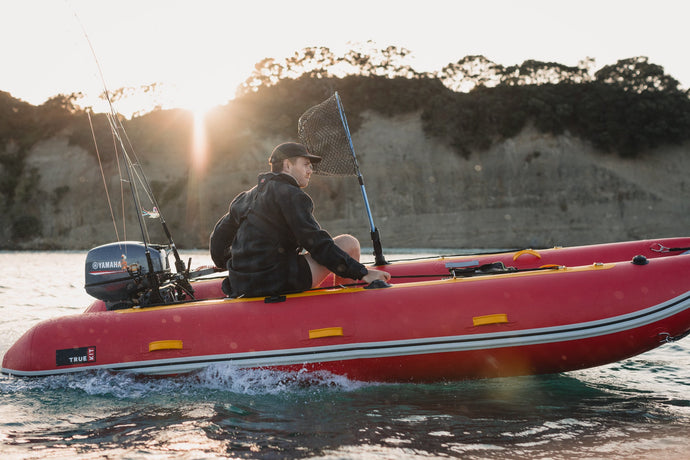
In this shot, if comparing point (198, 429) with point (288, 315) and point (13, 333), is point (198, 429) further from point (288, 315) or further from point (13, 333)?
point (13, 333)

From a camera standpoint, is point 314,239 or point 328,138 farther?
point 328,138

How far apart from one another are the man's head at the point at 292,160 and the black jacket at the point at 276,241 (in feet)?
0.36

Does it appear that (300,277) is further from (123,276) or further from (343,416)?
(123,276)

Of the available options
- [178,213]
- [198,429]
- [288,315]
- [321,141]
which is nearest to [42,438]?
[198,429]

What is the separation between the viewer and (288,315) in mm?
4105

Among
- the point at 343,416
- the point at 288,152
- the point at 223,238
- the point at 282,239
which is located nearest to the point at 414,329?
the point at 343,416

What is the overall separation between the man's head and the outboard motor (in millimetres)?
1513

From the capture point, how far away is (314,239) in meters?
3.94

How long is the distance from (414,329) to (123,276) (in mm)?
2450

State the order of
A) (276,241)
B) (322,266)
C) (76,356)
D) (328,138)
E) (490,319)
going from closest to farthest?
(490,319) → (276,241) → (76,356) → (322,266) → (328,138)

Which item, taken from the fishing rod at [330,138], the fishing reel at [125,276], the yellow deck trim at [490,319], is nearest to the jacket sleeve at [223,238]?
the fishing reel at [125,276]

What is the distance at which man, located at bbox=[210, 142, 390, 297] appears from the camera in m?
3.95

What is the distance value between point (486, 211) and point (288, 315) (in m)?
28.6

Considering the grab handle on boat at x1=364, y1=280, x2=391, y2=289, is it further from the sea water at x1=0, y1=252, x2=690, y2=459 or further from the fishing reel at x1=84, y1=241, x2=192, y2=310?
the fishing reel at x1=84, y1=241, x2=192, y2=310
